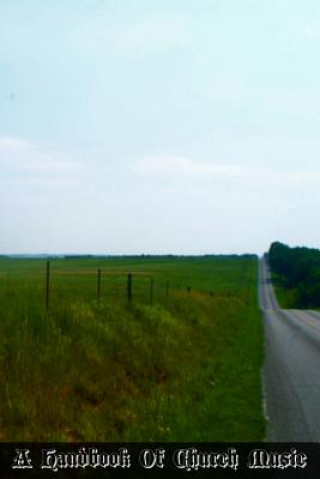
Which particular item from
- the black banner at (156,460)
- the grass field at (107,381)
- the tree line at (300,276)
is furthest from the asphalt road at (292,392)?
the tree line at (300,276)

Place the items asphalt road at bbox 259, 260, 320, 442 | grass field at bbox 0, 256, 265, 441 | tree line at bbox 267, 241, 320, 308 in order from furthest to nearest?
tree line at bbox 267, 241, 320, 308
asphalt road at bbox 259, 260, 320, 442
grass field at bbox 0, 256, 265, 441

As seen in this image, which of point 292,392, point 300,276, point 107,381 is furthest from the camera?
point 300,276

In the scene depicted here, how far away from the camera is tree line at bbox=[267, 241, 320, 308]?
10375cm

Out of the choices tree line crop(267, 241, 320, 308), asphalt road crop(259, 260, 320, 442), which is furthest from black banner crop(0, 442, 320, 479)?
tree line crop(267, 241, 320, 308)

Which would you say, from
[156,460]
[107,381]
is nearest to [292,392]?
[107,381]

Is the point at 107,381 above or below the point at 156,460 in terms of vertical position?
above

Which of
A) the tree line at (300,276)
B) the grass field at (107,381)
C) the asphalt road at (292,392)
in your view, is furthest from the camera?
the tree line at (300,276)

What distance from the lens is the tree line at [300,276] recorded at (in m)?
104

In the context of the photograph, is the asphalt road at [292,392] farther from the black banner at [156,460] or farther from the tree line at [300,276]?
the tree line at [300,276]

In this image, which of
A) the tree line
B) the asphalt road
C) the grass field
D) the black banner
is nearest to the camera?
the black banner

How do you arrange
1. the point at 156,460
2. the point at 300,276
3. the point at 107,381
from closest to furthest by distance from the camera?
the point at 156,460 < the point at 107,381 < the point at 300,276

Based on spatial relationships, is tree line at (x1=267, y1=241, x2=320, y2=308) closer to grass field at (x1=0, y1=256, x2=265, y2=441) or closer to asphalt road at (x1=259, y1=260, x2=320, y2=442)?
asphalt road at (x1=259, y1=260, x2=320, y2=442)

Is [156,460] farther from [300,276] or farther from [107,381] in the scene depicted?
[300,276]

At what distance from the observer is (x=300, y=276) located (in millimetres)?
125938
